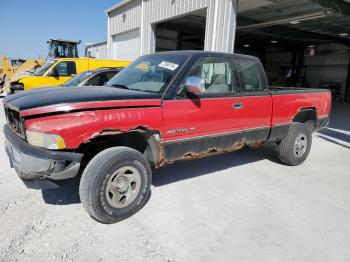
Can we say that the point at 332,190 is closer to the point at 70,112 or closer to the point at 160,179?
the point at 160,179

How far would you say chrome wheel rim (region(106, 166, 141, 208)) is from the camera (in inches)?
124

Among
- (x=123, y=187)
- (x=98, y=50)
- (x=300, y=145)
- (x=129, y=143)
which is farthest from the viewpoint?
(x=98, y=50)

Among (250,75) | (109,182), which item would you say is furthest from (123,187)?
(250,75)

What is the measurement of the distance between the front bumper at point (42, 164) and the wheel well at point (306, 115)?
3.96 m

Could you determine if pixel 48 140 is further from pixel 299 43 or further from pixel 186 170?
pixel 299 43

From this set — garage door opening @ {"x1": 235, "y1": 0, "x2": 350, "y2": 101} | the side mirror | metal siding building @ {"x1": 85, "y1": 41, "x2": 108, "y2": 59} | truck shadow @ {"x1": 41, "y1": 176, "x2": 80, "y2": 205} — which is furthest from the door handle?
metal siding building @ {"x1": 85, "y1": 41, "x2": 108, "y2": 59}

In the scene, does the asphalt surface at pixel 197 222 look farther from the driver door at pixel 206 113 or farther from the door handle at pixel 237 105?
the door handle at pixel 237 105

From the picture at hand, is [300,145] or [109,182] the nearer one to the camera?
[109,182]

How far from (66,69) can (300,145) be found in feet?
28.5

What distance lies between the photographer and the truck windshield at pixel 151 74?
3689 mm

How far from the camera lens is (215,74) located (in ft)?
14.0

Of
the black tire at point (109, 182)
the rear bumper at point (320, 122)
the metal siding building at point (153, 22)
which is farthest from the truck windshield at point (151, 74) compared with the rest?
the metal siding building at point (153, 22)

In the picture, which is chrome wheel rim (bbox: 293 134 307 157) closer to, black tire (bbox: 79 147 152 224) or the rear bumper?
the rear bumper

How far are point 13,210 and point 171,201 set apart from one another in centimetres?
179
